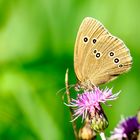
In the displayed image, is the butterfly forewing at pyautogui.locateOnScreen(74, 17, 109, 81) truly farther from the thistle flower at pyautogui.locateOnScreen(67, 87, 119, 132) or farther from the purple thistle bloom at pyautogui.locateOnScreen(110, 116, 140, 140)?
the purple thistle bloom at pyautogui.locateOnScreen(110, 116, 140, 140)

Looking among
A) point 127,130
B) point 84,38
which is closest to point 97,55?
point 84,38

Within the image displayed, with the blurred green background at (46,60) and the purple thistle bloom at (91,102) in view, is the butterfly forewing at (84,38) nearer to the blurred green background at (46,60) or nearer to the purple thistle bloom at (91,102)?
the purple thistle bloom at (91,102)

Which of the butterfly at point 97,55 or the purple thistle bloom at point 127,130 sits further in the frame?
the butterfly at point 97,55

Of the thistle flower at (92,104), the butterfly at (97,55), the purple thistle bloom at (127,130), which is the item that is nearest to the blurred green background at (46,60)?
the butterfly at (97,55)

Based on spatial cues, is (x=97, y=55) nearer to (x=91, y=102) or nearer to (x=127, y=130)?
(x=91, y=102)

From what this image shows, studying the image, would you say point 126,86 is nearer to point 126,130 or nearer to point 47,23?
point 47,23

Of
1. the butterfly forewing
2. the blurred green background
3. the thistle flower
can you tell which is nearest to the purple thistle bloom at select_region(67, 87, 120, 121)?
the thistle flower
